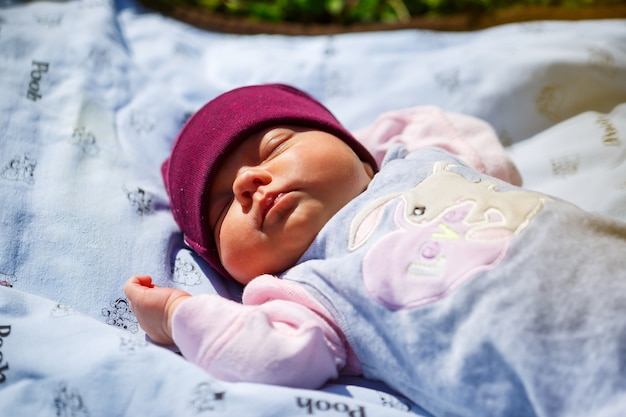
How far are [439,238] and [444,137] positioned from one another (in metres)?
0.50

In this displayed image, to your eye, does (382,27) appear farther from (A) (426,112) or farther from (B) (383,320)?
(B) (383,320)

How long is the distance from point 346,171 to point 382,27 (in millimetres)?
987

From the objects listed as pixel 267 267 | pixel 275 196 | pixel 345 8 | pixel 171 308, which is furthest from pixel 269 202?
pixel 345 8

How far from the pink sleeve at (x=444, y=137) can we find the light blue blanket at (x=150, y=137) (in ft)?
0.46

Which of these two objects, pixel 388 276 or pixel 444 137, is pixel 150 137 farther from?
pixel 388 276

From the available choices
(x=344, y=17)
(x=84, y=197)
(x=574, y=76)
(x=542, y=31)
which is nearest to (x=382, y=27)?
(x=344, y=17)

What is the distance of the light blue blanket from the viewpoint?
3.55ft

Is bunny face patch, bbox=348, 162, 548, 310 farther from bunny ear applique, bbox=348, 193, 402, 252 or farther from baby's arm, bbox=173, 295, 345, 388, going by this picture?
baby's arm, bbox=173, 295, 345, 388

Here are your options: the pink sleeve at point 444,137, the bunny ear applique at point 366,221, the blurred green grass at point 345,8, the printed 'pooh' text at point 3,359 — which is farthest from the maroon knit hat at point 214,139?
the blurred green grass at point 345,8

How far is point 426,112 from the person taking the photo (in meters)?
1.69

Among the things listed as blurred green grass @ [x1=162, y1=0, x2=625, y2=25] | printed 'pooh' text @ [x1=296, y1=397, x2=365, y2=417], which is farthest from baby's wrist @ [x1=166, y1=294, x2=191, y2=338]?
blurred green grass @ [x1=162, y1=0, x2=625, y2=25]

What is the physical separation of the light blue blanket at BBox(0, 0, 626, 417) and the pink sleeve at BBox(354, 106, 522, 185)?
0.14m

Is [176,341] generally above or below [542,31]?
below

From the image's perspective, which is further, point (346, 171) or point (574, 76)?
point (574, 76)
